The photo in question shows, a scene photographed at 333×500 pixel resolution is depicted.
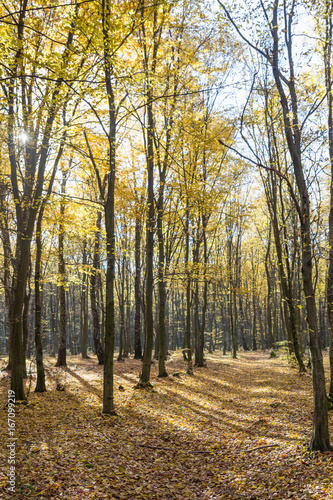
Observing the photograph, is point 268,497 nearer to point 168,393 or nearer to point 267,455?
point 267,455

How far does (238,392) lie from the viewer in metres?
9.56

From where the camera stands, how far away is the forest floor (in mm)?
3896

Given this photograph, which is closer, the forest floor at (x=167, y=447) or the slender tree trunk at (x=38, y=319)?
the forest floor at (x=167, y=447)

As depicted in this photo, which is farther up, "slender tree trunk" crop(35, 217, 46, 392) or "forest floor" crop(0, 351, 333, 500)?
"slender tree trunk" crop(35, 217, 46, 392)

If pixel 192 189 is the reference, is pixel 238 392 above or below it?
below

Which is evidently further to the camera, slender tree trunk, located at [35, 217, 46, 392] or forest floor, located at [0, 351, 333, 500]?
slender tree trunk, located at [35, 217, 46, 392]

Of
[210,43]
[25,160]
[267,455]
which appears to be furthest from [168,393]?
[210,43]

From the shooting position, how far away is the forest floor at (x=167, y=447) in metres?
3.90

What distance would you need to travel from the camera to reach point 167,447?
→ 5.53m

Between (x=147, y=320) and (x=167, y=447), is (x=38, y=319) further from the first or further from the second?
(x=167, y=447)

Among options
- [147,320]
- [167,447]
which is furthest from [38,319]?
[167,447]

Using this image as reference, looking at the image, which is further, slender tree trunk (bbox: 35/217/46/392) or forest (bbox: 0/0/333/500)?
slender tree trunk (bbox: 35/217/46/392)

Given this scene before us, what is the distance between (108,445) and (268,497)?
2.86 meters

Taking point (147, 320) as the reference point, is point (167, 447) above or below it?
below
